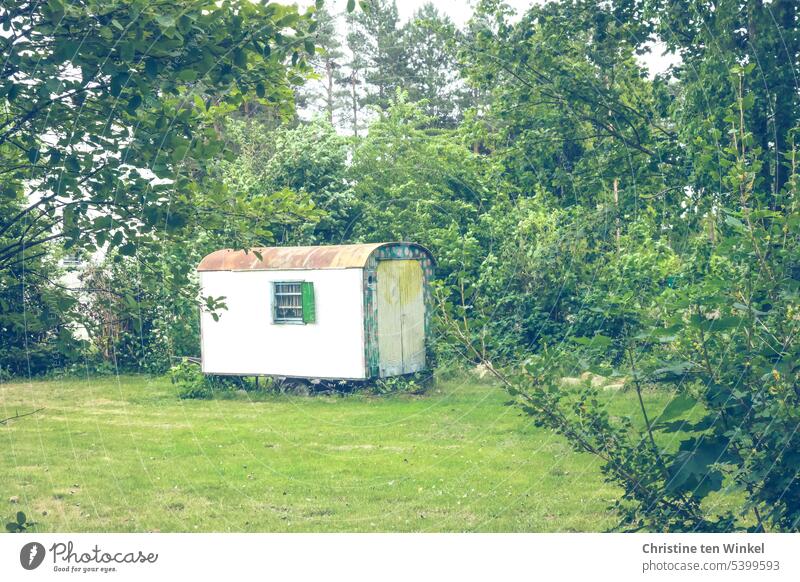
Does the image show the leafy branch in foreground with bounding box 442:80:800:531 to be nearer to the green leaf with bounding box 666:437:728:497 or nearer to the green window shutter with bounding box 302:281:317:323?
the green leaf with bounding box 666:437:728:497

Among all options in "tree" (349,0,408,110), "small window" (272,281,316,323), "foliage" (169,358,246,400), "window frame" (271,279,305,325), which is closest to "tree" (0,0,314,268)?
"tree" (349,0,408,110)

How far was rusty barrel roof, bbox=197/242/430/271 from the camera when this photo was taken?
3.97 metres

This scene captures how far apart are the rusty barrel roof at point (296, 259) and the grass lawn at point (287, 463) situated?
715 millimetres

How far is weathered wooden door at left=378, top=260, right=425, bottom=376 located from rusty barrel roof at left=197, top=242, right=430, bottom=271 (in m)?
0.17

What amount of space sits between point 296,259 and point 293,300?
0.63 metres

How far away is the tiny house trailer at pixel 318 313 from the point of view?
3.93m

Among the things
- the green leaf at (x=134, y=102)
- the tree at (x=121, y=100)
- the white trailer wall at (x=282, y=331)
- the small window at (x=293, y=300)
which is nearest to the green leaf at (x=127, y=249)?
the tree at (x=121, y=100)

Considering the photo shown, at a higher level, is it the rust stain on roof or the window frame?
the rust stain on roof

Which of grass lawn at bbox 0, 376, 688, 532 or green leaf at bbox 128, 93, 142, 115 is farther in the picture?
grass lawn at bbox 0, 376, 688, 532

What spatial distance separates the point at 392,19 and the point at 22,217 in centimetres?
157

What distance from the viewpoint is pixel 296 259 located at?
4676 millimetres

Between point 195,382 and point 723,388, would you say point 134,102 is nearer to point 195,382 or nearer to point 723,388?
point 195,382

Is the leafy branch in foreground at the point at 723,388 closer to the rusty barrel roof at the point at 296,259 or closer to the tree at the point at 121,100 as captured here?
the tree at the point at 121,100

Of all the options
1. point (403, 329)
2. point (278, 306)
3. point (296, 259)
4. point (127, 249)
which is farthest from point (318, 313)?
point (127, 249)
